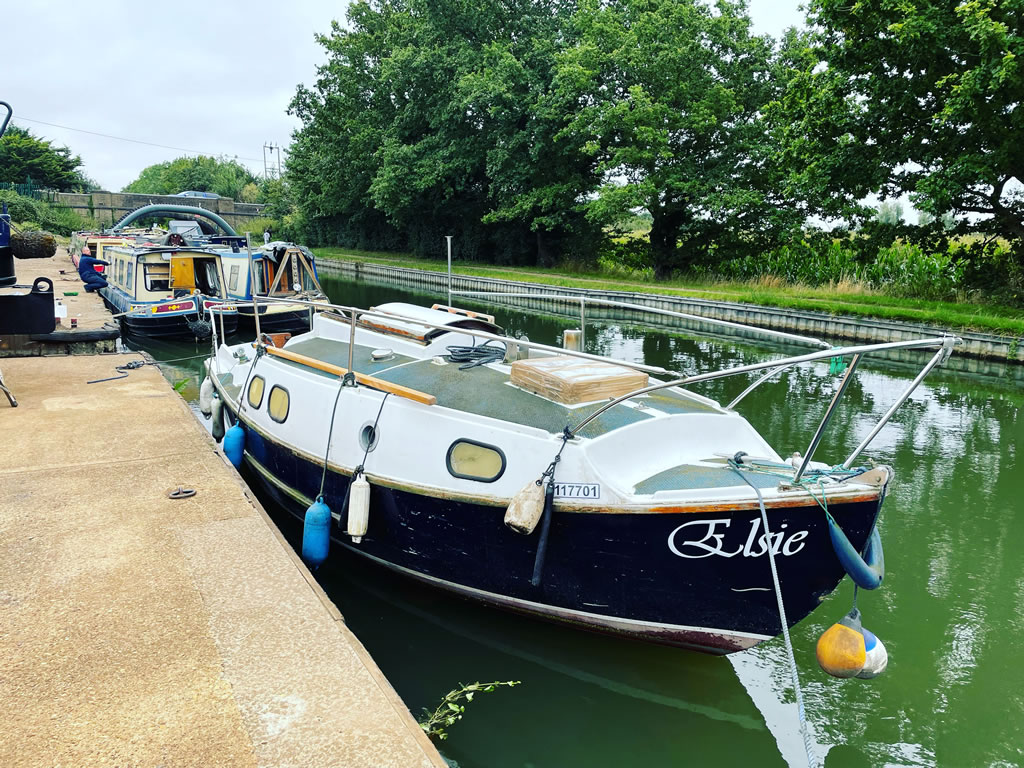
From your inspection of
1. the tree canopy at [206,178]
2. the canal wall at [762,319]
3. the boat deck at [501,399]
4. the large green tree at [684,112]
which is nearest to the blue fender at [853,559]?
the boat deck at [501,399]

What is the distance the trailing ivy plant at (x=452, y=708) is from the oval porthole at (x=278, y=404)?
3.38 meters

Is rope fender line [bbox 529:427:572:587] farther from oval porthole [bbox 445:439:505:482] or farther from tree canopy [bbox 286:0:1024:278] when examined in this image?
tree canopy [bbox 286:0:1024:278]

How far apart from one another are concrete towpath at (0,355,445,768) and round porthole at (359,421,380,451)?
1.01 m

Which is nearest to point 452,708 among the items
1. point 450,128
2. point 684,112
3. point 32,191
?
point 684,112

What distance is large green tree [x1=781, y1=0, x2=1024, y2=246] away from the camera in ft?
53.5

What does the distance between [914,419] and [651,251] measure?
68.3 feet

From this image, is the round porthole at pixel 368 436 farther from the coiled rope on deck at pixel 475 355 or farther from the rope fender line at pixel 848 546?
the rope fender line at pixel 848 546

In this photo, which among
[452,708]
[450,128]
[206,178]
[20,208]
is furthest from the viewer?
[206,178]

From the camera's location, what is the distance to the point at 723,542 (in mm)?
4508

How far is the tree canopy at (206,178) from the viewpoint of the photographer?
98.5m

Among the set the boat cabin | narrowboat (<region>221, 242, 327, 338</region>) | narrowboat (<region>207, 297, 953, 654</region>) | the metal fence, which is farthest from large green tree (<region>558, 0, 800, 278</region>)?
the metal fence

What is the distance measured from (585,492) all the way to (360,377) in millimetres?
2602

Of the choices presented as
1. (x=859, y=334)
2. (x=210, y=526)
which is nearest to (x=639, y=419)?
(x=210, y=526)

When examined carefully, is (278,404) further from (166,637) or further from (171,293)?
(171,293)
